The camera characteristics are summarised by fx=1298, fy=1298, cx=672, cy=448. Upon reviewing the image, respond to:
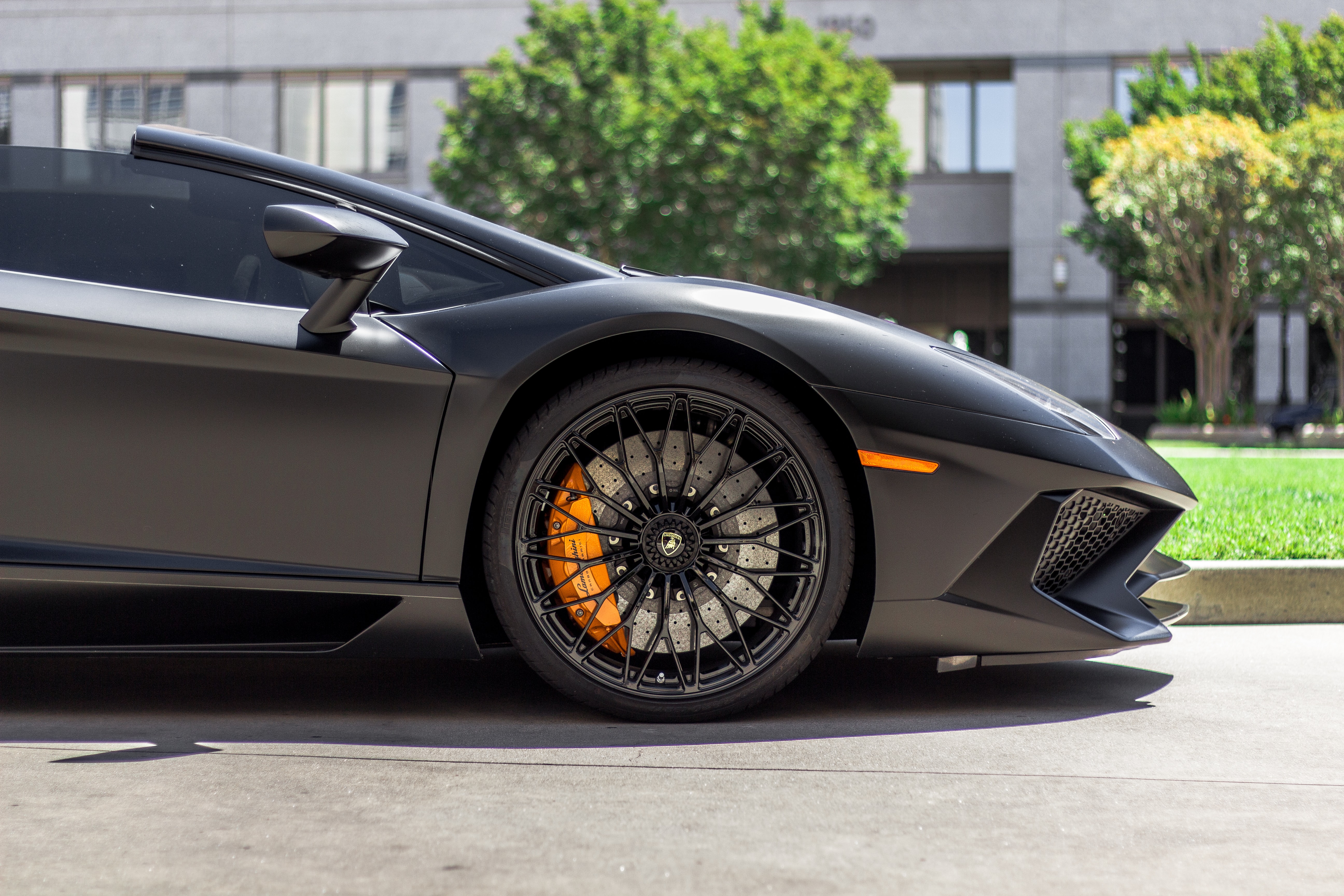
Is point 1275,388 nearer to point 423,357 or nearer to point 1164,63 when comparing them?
point 1164,63

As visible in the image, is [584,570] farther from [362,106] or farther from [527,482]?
[362,106]

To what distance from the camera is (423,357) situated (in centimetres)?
273

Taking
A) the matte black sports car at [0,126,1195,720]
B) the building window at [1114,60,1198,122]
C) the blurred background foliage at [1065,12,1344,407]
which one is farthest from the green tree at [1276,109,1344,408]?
the matte black sports car at [0,126,1195,720]

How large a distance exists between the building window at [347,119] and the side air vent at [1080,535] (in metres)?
27.9

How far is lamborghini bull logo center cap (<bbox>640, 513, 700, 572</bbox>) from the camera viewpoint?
108 inches

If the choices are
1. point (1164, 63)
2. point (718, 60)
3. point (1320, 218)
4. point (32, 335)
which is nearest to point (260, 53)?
point (718, 60)

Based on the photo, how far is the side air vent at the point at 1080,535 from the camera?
280 cm

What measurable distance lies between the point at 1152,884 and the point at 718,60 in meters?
19.1

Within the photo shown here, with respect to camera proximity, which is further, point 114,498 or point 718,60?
point 718,60

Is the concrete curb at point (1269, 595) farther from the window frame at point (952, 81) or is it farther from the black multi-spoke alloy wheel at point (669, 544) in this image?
the window frame at point (952, 81)

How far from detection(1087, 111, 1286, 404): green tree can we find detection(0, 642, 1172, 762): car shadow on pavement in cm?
1725

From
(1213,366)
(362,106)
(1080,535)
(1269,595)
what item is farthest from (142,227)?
(362,106)

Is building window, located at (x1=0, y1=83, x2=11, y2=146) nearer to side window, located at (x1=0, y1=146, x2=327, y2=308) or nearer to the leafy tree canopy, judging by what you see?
side window, located at (x1=0, y1=146, x2=327, y2=308)

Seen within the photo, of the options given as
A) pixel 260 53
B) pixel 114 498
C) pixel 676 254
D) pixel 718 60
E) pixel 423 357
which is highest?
pixel 260 53
